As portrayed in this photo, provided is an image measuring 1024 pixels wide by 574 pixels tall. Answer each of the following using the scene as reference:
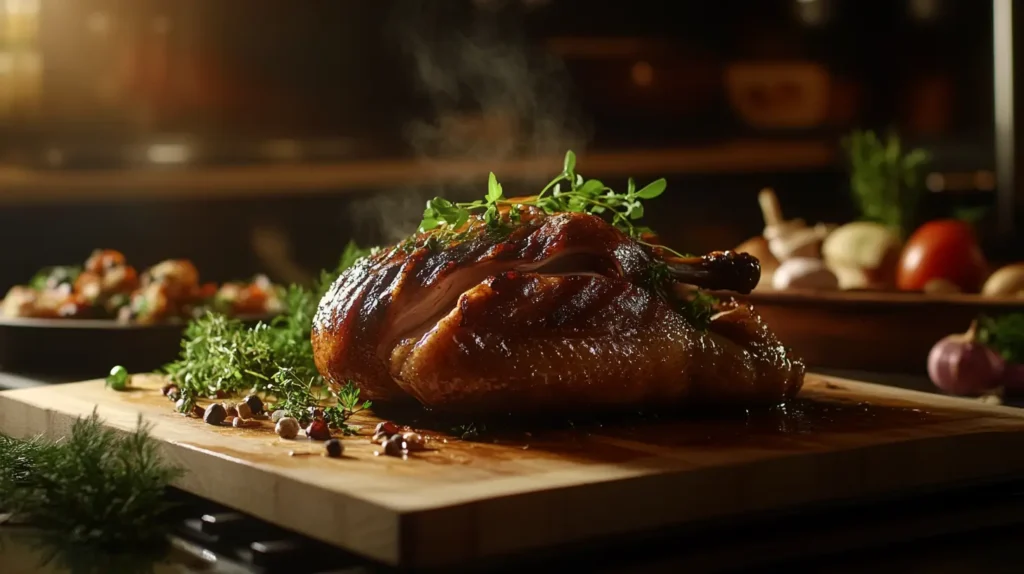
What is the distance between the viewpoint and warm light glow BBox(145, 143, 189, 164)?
17.9 ft

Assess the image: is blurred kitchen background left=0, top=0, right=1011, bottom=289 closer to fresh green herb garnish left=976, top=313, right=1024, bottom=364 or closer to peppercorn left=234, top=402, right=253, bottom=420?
fresh green herb garnish left=976, top=313, right=1024, bottom=364

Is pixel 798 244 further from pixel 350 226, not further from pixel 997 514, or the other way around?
pixel 350 226

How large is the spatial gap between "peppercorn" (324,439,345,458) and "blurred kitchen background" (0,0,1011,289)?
3401 mm

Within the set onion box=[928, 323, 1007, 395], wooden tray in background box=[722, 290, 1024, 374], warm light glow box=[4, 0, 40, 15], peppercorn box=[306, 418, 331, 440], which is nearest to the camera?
peppercorn box=[306, 418, 331, 440]

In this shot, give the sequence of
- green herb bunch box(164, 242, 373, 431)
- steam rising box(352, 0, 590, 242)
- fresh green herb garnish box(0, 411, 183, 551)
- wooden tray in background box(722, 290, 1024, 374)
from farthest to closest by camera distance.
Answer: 1. steam rising box(352, 0, 590, 242)
2. wooden tray in background box(722, 290, 1024, 374)
3. green herb bunch box(164, 242, 373, 431)
4. fresh green herb garnish box(0, 411, 183, 551)

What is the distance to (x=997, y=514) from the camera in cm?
179

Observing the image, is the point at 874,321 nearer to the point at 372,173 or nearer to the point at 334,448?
the point at 334,448

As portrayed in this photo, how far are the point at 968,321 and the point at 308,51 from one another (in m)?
3.66

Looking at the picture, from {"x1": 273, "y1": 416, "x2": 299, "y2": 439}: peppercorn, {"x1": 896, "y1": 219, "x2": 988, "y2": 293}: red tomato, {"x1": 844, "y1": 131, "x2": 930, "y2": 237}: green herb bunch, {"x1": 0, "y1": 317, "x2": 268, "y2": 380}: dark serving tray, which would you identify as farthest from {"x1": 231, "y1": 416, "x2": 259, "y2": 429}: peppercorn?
{"x1": 844, "y1": 131, "x2": 930, "y2": 237}: green herb bunch

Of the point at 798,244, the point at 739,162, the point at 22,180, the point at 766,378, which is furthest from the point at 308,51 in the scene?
the point at 766,378

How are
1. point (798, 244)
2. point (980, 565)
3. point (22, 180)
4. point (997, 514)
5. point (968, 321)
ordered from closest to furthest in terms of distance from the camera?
point (980, 565) → point (997, 514) → point (968, 321) → point (798, 244) → point (22, 180)

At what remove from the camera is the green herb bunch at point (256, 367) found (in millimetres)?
2156

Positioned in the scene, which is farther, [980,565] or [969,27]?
[969,27]

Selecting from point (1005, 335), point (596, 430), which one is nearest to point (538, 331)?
point (596, 430)
